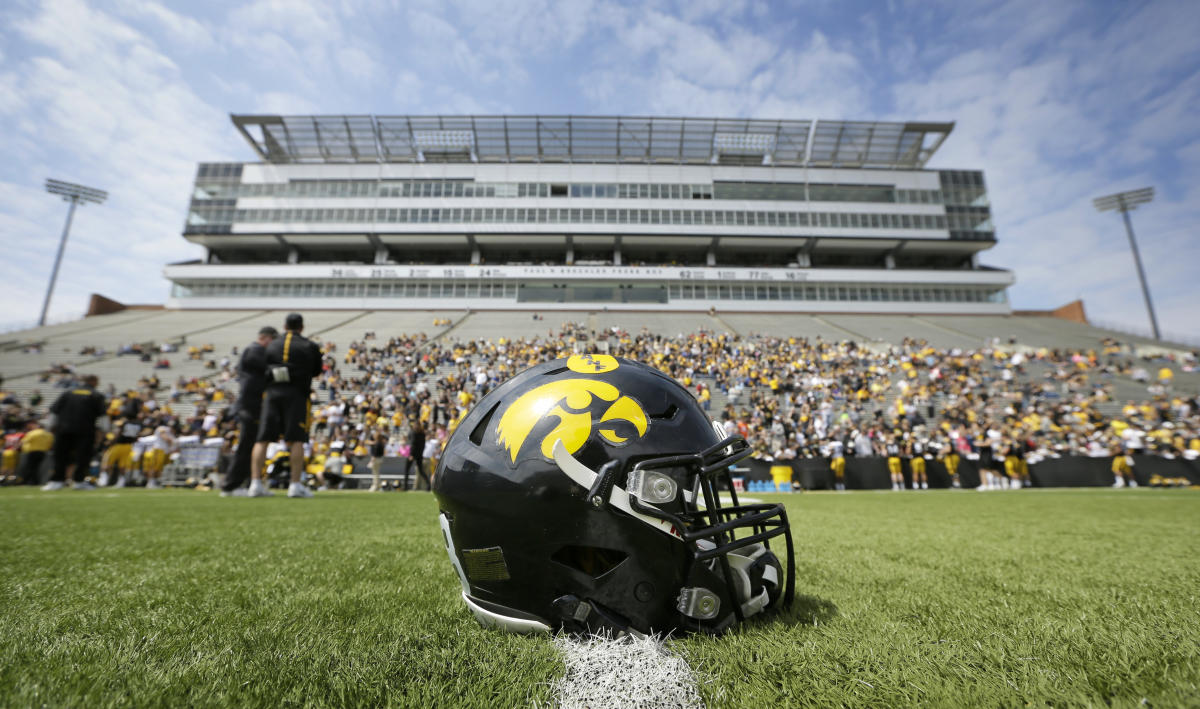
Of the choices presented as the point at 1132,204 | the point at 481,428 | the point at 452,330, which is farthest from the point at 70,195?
the point at 1132,204

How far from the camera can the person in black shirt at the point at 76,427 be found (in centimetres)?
818

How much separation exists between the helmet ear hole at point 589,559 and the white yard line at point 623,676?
21 cm

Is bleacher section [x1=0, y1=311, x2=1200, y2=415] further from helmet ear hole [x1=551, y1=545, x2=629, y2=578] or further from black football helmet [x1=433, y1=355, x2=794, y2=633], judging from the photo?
helmet ear hole [x1=551, y1=545, x2=629, y2=578]

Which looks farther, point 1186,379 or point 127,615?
point 1186,379

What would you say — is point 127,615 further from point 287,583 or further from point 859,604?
point 859,604

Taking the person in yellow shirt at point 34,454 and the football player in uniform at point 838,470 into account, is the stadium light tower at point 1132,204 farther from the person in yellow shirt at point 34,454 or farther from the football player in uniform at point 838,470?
the person in yellow shirt at point 34,454

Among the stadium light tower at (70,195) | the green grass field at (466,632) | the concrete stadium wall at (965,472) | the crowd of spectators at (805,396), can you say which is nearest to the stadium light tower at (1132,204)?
the crowd of spectators at (805,396)

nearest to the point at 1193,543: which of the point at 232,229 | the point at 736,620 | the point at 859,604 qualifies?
the point at 859,604

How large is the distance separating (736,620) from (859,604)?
0.77m

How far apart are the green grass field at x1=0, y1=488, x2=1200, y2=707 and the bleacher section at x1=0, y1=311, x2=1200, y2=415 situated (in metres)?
24.4

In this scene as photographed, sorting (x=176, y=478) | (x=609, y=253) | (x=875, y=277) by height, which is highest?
(x=609, y=253)

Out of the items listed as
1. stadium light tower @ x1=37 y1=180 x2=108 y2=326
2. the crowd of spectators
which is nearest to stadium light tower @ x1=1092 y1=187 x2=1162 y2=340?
the crowd of spectators

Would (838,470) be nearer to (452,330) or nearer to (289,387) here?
(289,387)

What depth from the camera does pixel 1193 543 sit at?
4.29 meters
